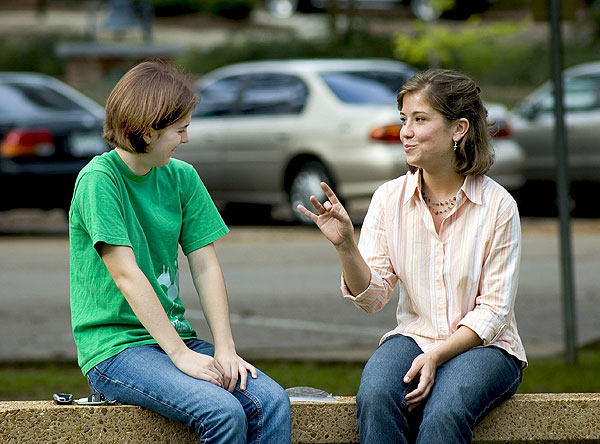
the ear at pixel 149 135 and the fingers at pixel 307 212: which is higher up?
the ear at pixel 149 135

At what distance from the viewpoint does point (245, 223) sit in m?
13.2

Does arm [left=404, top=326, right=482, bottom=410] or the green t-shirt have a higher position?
the green t-shirt

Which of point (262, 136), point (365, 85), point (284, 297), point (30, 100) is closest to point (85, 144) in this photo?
point (30, 100)

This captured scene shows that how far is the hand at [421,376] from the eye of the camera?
3.16 meters

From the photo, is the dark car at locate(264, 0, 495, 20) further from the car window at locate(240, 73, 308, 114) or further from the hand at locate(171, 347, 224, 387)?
the hand at locate(171, 347, 224, 387)

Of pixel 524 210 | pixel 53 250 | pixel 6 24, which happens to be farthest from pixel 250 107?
pixel 6 24

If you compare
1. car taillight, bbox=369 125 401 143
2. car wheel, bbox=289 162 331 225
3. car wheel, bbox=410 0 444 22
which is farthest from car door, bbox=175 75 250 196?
car wheel, bbox=410 0 444 22

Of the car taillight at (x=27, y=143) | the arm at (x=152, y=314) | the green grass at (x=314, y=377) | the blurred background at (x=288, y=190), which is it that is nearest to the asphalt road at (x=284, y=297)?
the blurred background at (x=288, y=190)

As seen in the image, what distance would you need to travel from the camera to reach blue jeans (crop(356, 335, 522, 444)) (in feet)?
10.1

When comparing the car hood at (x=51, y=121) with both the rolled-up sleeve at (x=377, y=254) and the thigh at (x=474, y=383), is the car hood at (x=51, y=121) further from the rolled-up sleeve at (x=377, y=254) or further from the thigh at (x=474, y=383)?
the thigh at (x=474, y=383)

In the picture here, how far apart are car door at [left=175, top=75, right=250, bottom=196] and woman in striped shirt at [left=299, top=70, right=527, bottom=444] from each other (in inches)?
364

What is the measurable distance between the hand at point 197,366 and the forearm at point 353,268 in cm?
46

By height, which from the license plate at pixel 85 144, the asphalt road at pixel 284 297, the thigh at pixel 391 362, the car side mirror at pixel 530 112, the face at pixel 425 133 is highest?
the face at pixel 425 133

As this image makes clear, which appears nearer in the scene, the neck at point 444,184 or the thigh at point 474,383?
the thigh at point 474,383
